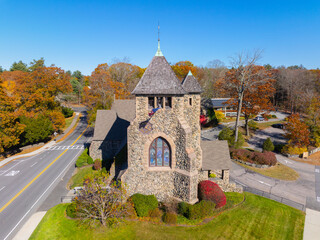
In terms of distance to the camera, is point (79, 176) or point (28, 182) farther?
point (79, 176)

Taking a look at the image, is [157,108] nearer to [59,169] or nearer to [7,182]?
[59,169]

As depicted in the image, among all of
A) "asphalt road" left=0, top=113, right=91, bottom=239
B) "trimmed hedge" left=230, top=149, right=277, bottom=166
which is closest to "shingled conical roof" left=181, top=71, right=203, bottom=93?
"trimmed hedge" left=230, top=149, right=277, bottom=166

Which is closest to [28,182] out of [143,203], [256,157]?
[143,203]

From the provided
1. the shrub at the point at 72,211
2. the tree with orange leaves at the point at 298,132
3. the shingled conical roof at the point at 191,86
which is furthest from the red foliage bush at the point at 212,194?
the tree with orange leaves at the point at 298,132

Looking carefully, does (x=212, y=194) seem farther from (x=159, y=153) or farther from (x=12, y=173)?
(x=12, y=173)

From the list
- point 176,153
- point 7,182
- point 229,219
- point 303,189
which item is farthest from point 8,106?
point 303,189

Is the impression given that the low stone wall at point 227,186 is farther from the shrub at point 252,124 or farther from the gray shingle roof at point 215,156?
the shrub at point 252,124
